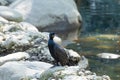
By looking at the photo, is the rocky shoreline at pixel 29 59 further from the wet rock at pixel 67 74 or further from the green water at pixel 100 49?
the green water at pixel 100 49

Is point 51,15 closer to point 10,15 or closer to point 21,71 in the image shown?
point 10,15

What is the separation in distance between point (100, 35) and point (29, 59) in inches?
202

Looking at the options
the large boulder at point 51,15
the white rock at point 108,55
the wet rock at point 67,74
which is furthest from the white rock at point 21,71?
the large boulder at point 51,15

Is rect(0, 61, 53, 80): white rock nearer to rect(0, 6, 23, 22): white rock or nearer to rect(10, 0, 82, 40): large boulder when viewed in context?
rect(0, 6, 23, 22): white rock

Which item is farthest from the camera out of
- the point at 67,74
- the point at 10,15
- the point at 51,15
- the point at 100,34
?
the point at 51,15

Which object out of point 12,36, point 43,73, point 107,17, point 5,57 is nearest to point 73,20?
point 107,17

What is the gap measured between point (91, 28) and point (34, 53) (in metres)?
6.08

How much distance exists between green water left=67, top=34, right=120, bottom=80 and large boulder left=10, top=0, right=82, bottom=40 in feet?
4.02

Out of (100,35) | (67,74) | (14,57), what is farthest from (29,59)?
(100,35)

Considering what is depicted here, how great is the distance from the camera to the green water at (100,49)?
30.0 feet

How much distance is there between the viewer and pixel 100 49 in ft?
36.3

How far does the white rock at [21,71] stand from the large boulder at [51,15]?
6.61 m

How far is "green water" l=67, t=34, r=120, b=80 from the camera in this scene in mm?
9148

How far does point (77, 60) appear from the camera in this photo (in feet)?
29.3
